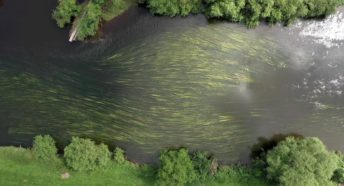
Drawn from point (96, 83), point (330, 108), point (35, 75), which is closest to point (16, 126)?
point (35, 75)

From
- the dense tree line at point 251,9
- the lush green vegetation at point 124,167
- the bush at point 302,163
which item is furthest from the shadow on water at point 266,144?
the dense tree line at point 251,9

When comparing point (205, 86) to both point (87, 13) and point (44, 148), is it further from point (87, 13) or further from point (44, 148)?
point (44, 148)

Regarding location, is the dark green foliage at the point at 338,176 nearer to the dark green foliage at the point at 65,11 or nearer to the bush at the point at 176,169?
the bush at the point at 176,169

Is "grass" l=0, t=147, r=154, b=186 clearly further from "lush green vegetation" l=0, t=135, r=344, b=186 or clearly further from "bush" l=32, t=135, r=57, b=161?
"bush" l=32, t=135, r=57, b=161

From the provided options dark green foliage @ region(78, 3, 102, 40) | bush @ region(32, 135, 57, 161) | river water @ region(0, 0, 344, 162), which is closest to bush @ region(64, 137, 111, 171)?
bush @ region(32, 135, 57, 161)

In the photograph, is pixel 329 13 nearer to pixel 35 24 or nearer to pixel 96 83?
pixel 96 83

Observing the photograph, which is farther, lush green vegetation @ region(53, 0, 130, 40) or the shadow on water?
the shadow on water
